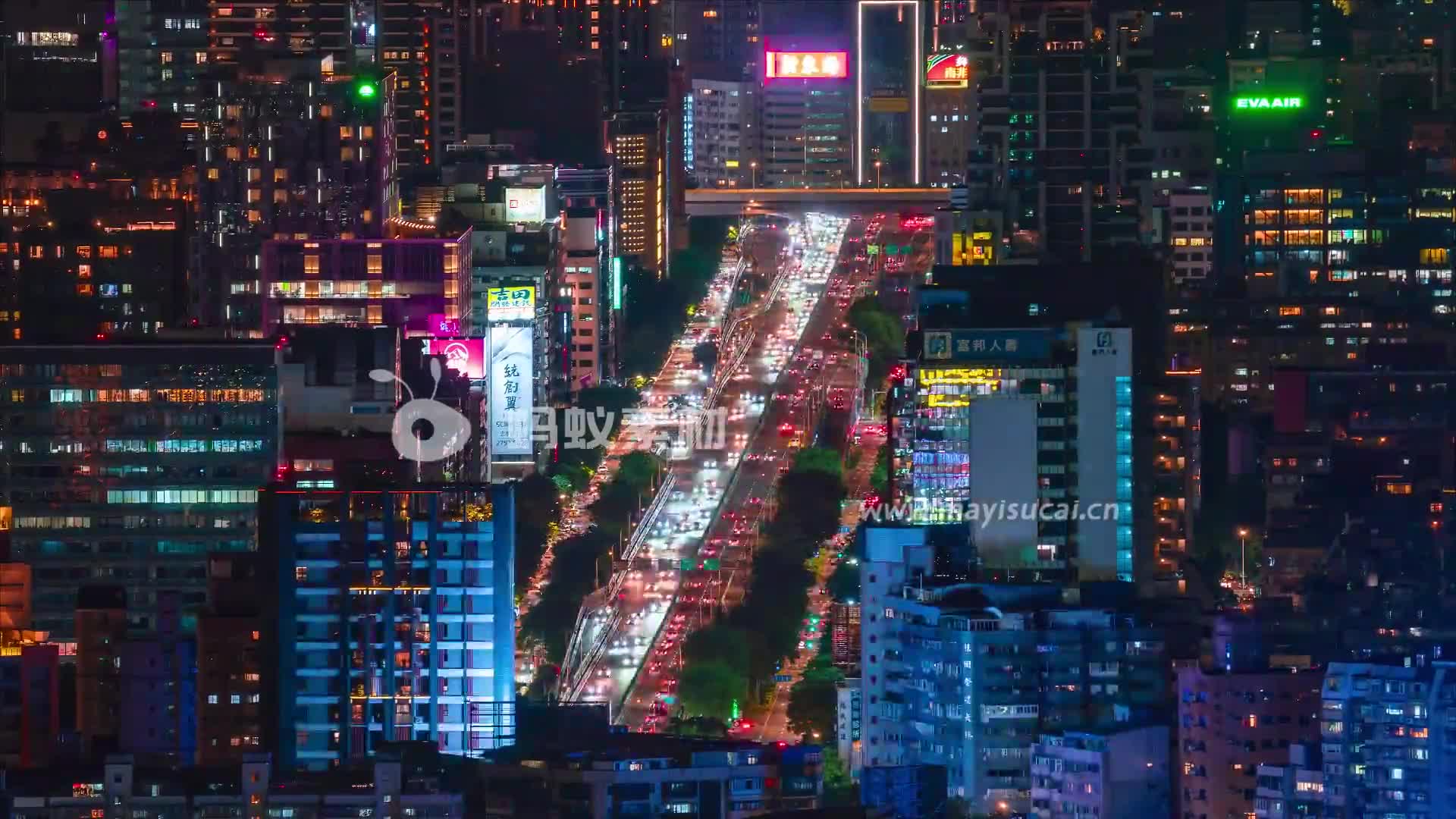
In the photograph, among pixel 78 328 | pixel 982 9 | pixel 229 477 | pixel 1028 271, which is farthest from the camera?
pixel 982 9

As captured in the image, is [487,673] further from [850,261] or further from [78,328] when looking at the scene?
[850,261]

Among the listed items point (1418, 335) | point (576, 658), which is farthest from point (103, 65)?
point (576, 658)

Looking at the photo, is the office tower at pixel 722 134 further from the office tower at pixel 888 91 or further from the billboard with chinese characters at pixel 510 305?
the billboard with chinese characters at pixel 510 305

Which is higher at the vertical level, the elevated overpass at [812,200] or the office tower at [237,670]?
the elevated overpass at [812,200]

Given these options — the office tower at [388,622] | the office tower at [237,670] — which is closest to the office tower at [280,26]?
the office tower at [237,670]

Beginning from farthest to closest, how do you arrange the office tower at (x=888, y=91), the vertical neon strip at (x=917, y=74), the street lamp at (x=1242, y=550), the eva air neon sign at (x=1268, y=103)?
the office tower at (x=888, y=91)
the vertical neon strip at (x=917, y=74)
the eva air neon sign at (x=1268, y=103)
the street lamp at (x=1242, y=550)

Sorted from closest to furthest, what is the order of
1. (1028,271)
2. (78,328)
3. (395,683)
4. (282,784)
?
(282,784), (395,683), (1028,271), (78,328)

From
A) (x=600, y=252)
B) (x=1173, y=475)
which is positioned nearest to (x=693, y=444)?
(x=600, y=252)
